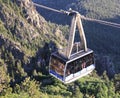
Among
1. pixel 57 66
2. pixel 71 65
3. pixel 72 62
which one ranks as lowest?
pixel 57 66

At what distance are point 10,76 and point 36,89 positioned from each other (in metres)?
63.7

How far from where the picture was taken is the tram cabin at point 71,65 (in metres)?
55.1

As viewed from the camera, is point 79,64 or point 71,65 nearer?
point 71,65

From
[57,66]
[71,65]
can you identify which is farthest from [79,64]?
[57,66]

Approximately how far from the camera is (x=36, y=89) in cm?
11712

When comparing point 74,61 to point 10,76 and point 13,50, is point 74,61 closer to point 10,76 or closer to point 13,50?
point 10,76

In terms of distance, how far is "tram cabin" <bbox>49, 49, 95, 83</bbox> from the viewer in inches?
2168

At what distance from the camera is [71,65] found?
55.2 metres

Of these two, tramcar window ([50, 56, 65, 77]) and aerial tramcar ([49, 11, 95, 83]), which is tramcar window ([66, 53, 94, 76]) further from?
tramcar window ([50, 56, 65, 77])

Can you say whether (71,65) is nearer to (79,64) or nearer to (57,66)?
(79,64)

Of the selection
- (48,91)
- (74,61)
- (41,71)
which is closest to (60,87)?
(48,91)

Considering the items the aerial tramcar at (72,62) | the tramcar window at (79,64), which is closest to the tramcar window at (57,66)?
the aerial tramcar at (72,62)

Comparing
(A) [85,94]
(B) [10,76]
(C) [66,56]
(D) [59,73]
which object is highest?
(C) [66,56]

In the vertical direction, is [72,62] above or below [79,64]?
above
